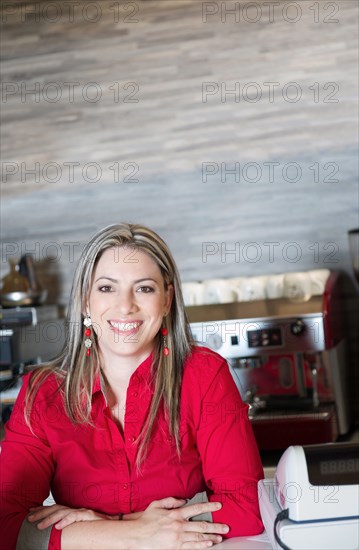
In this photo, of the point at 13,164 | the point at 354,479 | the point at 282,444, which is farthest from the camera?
the point at 13,164

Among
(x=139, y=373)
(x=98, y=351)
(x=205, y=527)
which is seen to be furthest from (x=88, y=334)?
(x=205, y=527)

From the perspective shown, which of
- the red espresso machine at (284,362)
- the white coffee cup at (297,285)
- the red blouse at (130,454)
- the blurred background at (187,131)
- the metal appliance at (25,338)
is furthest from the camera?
the blurred background at (187,131)

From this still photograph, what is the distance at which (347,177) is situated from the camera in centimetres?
340

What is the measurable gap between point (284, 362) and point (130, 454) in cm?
135

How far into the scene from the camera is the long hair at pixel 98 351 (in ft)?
5.49

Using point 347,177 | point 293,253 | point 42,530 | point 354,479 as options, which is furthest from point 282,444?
point 354,479

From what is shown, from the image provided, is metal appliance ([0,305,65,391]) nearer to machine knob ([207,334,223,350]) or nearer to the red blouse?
machine knob ([207,334,223,350])

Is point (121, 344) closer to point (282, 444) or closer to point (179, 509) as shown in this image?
point (179, 509)

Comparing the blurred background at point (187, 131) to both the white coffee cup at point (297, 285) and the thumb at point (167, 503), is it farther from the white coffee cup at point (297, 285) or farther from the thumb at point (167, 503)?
the thumb at point (167, 503)

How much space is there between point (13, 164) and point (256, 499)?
2562 mm

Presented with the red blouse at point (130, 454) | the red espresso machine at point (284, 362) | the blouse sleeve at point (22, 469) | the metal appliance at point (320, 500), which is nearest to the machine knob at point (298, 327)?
the red espresso machine at point (284, 362)

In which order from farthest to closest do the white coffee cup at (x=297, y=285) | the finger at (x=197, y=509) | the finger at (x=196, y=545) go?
the white coffee cup at (x=297, y=285)
the finger at (x=197, y=509)
the finger at (x=196, y=545)

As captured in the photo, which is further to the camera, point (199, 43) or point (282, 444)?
point (199, 43)

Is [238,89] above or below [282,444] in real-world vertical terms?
above
